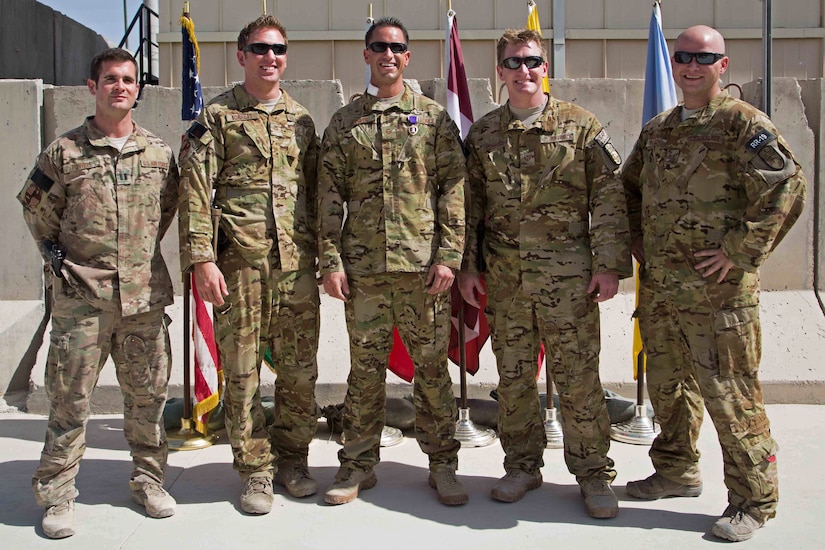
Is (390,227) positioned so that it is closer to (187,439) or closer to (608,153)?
(608,153)

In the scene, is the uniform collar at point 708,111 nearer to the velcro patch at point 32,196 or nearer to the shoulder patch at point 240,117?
the shoulder patch at point 240,117

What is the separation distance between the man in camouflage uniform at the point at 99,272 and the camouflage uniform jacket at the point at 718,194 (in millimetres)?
2365

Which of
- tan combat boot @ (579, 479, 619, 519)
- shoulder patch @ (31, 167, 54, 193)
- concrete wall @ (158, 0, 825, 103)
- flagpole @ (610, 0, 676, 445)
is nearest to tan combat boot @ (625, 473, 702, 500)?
tan combat boot @ (579, 479, 619, 519)

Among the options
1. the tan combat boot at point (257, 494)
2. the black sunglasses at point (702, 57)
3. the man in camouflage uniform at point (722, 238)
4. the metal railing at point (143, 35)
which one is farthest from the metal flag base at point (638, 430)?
the metal railing at point (143, 35)

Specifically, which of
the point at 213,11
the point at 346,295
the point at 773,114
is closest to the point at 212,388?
the point at 346,295

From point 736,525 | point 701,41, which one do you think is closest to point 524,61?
point 701,41

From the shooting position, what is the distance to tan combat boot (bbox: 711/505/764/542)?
3383mm

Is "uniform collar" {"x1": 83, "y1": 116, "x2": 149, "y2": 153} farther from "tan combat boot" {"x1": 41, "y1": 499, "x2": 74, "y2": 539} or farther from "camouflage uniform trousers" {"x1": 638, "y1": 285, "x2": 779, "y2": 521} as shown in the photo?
"camouflage uniform trousers" {"x1": 638, "y1": 285, "x2": 779, "y2": 521}

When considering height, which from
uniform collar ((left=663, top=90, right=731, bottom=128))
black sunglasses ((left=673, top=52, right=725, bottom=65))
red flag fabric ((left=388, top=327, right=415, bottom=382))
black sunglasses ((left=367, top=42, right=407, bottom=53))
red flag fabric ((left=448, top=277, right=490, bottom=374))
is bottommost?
red flag fabric ((left=388, top=327, right=415, bottom=382))

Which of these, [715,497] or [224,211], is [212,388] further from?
[715,497]

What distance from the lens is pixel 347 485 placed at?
391cm

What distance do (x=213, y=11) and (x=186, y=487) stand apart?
719cm

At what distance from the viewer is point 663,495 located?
389 centimetres

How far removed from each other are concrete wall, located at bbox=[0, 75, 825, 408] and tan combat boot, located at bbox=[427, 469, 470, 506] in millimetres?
1724
